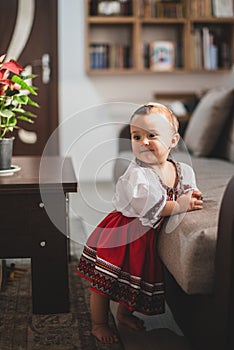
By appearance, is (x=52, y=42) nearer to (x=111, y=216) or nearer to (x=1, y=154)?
(x=1, y=154)

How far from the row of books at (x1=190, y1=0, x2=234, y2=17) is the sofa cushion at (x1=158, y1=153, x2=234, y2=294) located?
344cm

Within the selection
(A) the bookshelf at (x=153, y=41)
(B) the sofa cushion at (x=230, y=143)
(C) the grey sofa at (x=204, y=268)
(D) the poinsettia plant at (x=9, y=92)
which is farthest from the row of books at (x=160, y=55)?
(C) the grey sofa at (x=204, y=268)

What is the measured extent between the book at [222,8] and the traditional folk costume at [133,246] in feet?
11.6

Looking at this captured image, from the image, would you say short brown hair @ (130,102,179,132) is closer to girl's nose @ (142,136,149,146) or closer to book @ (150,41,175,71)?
girl's nose @ (142,136,149,146)

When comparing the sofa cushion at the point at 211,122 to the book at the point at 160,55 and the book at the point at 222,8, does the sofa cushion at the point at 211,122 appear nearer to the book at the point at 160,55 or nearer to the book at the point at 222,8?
the book at the point at 160,55

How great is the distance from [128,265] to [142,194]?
24 cm

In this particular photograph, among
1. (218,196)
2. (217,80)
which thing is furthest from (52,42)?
(218,196)

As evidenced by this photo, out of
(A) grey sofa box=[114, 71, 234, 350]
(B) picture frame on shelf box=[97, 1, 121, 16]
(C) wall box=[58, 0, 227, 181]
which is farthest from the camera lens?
(C) wall box=[58, 0, 227, 181]

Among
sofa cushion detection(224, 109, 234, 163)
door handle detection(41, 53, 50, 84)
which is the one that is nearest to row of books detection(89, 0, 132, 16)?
door handle detection(41, 53, 50, 84)

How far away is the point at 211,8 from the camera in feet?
16.6

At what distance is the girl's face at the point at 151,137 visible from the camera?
5.81 feet

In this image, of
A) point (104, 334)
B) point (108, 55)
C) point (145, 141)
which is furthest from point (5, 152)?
point (108, 55)

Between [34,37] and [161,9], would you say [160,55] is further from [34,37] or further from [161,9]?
[34,37]

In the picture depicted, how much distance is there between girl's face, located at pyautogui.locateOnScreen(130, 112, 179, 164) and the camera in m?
1.77
